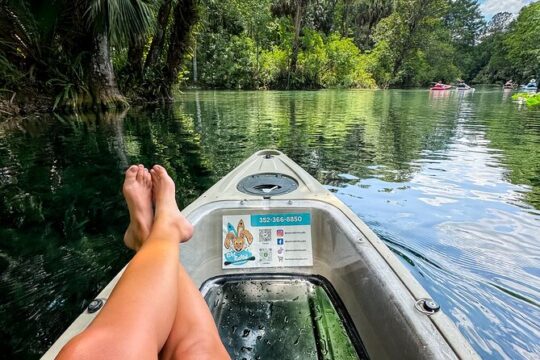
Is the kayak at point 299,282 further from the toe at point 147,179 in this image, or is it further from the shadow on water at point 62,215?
the shadow on water at point 62,215

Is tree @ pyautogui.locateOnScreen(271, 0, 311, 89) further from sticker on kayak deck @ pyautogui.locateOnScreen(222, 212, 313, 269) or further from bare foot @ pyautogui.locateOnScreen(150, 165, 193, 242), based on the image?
bare foot @ pyautogui.locateOnScreen(150, 165, 193, 242)

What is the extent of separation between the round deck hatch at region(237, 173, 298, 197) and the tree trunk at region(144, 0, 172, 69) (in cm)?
1152

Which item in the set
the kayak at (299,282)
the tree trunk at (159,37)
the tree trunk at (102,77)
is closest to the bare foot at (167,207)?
the kayak at (299,282)

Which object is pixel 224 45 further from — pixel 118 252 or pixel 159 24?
pixel 118 252

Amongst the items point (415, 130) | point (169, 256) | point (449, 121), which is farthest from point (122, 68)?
point (169, 256)

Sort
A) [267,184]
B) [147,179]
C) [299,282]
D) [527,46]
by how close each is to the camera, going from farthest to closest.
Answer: [527,46] → [267,184] → [299,282] → [147,179]

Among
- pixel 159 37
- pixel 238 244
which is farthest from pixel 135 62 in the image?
pixel 238 244

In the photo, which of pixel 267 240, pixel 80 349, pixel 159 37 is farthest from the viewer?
pixel 159 37

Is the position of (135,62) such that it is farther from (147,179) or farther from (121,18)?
(147,179)

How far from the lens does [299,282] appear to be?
72.8 inches

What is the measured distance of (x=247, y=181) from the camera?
235 cm

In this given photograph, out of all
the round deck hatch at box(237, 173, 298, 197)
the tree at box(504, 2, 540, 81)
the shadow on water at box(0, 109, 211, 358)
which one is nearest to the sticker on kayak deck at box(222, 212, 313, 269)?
the round deck hatch at box(237, 173, 298, 197)

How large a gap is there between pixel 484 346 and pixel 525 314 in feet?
1.36

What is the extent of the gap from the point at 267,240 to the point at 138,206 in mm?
772
